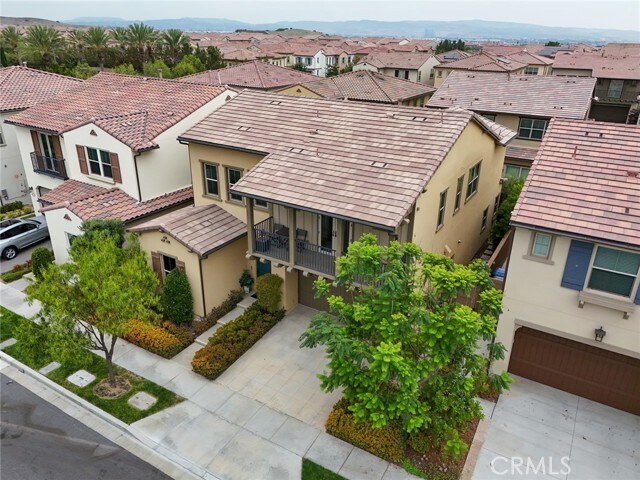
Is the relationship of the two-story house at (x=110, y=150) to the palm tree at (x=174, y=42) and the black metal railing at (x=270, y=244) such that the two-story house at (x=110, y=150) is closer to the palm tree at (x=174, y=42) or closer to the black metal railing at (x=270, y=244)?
the black metal railing at (x=270, y=244)

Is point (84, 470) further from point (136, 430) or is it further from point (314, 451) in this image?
point (314, 451)

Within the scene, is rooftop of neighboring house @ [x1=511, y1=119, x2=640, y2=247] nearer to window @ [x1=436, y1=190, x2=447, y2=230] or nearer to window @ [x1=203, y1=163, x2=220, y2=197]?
window @ [x1=436, y1=190, x2=447, y2=230]

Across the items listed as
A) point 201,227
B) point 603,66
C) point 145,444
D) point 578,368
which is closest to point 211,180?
point 201,227

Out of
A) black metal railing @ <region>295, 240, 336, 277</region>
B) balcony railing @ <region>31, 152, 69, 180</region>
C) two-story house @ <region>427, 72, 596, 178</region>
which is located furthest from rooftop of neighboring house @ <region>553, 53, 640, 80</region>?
balcony railing @ <region>31, 152, 69, 180</region>

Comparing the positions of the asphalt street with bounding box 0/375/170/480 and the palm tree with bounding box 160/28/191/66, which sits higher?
the palm tree with bounding box 160/28/191/66

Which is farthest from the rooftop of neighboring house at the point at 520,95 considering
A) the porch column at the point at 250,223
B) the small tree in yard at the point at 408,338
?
the small tree in yard at the point at 408,338

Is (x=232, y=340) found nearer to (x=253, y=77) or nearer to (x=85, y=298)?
(x=85, y=298)
